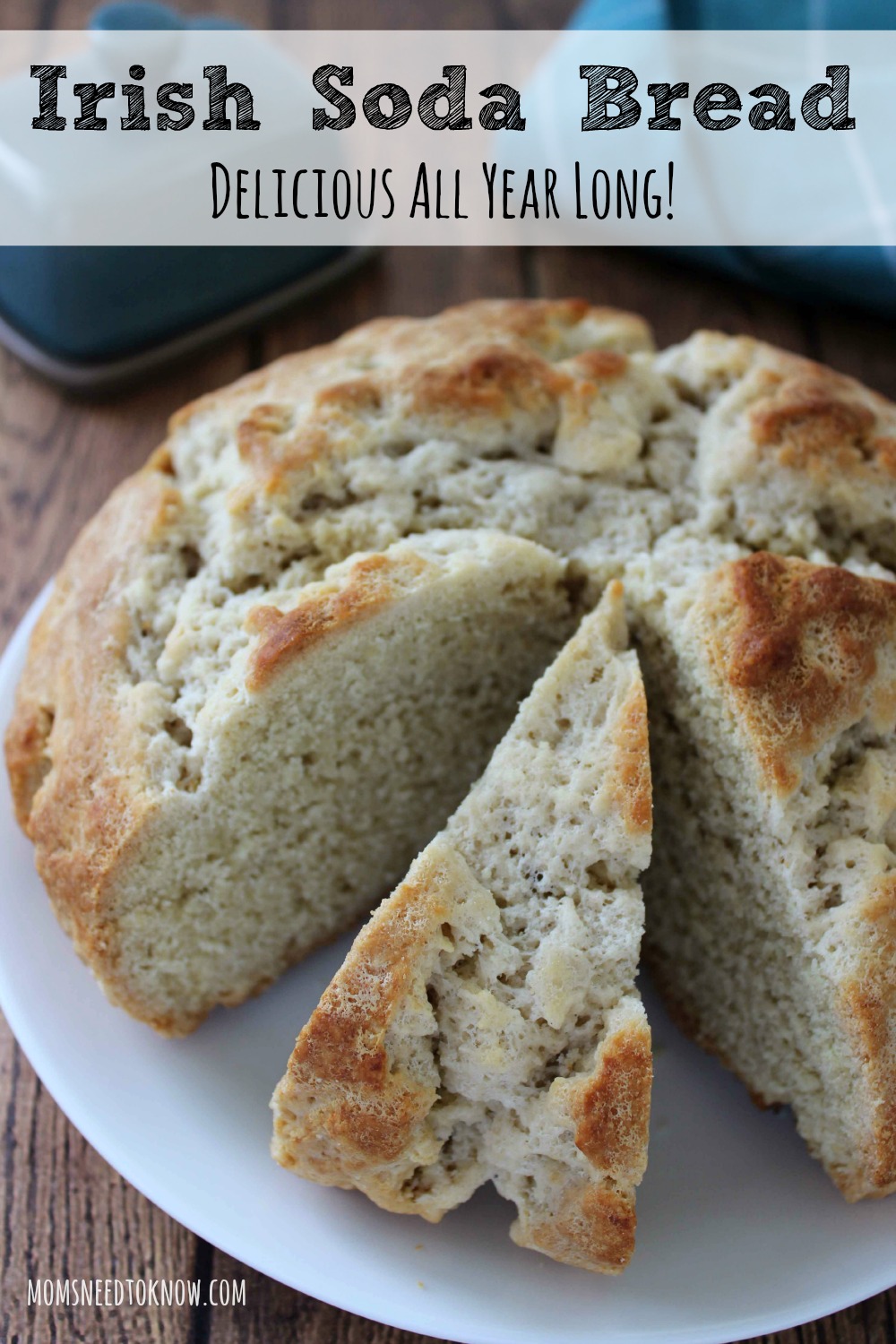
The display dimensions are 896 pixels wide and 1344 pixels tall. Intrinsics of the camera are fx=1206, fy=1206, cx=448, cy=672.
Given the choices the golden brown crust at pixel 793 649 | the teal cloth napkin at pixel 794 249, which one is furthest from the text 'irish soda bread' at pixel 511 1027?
the teal cloth napkin at pixel 794 249

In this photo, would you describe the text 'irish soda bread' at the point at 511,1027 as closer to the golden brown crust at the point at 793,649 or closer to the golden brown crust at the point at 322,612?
the golden brown crust at the point at 793,649

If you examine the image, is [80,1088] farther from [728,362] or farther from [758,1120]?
[728,362]

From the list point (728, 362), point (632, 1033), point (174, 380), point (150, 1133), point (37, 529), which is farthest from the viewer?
point (174, 380)

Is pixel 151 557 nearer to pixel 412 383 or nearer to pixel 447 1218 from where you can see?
pixel 412 383

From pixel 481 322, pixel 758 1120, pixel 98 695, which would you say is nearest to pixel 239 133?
pixel 481 322

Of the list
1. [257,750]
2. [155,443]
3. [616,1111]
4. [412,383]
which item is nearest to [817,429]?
[412,383]

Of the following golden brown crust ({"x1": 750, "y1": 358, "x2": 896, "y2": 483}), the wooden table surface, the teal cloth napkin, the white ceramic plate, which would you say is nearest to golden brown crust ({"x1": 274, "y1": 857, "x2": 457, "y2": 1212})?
the white ceramic plate

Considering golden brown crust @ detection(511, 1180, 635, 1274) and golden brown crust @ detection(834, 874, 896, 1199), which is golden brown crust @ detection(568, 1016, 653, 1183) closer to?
golden brown crust @ detection(511, 1180, 635, 1274)
